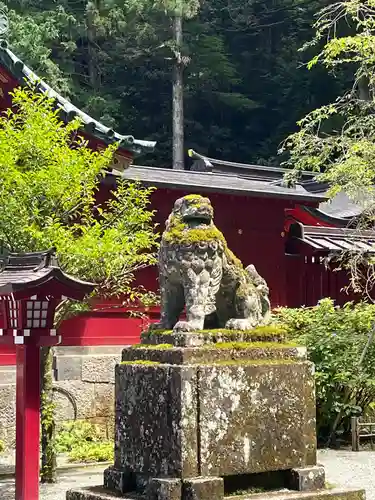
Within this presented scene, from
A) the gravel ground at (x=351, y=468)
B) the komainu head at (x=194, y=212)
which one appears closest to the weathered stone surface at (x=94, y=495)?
the komainu head at (x=194, y=212)

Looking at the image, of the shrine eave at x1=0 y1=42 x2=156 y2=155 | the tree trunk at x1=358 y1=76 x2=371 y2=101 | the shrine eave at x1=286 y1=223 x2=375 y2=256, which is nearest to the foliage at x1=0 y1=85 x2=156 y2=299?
the shrine eave at x1=0 y1=42 x2=156 y2=155

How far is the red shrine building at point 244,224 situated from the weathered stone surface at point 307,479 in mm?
6841

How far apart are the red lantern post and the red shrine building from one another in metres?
3.20

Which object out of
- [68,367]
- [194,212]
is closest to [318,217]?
[68,367]

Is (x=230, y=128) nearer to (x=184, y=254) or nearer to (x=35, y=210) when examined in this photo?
(x=35, y=210)

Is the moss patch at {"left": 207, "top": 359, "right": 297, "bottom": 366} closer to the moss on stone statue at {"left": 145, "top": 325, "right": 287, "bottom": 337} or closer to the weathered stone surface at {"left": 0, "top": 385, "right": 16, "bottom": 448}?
the moss on stone statue at {"left": 145, "top": 325, "right": 287, "bottom": 337}

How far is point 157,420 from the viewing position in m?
4.72

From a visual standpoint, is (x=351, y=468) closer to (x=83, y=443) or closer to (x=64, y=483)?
(x=64, y=483)

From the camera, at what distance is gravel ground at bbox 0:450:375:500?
8938 millimetres

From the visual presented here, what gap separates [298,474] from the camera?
4816mm

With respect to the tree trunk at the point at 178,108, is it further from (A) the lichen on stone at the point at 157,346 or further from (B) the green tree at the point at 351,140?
(A) the lichen on stone at the point at 157,346

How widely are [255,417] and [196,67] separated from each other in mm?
27958

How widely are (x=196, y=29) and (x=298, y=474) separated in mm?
28886

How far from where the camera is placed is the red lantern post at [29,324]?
7820mm
